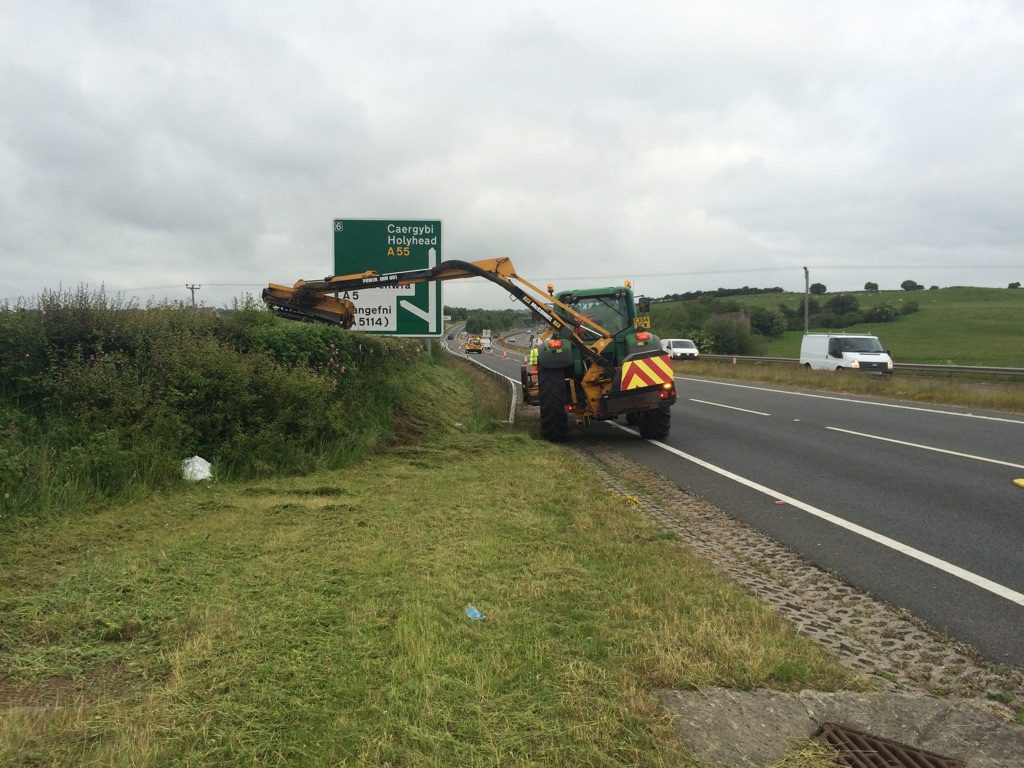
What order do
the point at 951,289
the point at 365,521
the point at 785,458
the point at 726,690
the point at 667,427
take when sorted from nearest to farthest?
1. the point at 726,690
2. the point at 365,521
3. the point at 785,458
4. the point at 667,427
5. the point at 951,289

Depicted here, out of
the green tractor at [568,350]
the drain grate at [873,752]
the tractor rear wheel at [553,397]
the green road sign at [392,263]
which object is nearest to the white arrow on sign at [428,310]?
the green road sign at [392,263]

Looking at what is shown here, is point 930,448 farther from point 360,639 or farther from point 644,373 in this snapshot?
point 360,639

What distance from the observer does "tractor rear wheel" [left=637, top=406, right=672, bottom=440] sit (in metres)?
11.5

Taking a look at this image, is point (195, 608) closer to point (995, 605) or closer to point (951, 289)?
point (995, 605)

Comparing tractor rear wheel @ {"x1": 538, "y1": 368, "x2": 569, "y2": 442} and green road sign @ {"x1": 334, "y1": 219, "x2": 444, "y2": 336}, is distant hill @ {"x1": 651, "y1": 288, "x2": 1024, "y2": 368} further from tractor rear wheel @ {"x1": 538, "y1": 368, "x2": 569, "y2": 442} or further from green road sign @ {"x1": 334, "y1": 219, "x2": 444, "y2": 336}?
tractor rear wheel @ {"x1": 538, "y1": 368, "x2": 569, "y2": 442}

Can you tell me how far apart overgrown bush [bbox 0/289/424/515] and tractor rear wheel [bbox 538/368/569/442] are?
346 centimetres

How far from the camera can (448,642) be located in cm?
337

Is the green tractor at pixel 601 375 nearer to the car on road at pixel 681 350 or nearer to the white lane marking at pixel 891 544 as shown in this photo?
the white lane marking at pixel 891 544

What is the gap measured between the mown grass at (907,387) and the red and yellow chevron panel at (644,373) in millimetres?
10673

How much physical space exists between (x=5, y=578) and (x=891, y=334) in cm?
7089

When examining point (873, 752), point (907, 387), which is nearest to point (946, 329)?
point (907, 387)

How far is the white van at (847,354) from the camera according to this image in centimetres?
2486

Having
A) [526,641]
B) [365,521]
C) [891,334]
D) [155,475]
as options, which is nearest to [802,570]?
[526,641]

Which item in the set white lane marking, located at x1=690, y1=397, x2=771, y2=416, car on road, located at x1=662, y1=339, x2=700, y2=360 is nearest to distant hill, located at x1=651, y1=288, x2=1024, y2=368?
car on road, located at x1=662, y1=339, x2=700, y2=360
